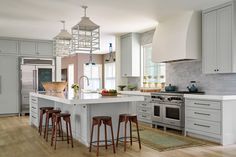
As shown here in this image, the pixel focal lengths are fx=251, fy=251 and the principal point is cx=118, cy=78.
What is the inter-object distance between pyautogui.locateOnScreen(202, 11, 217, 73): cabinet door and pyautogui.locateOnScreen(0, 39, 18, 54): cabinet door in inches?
252

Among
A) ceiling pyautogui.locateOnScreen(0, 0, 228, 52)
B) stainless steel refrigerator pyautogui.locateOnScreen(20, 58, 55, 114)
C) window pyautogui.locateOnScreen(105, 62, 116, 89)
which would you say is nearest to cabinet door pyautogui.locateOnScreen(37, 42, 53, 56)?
stainless steel refrigerator pyautogui.locateOnScreen(20, 58, 55, 114)

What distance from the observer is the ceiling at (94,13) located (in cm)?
494

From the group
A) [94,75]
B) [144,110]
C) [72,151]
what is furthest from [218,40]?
[94,75]

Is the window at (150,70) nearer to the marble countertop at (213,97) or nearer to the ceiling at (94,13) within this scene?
the ceiling at (94,13)

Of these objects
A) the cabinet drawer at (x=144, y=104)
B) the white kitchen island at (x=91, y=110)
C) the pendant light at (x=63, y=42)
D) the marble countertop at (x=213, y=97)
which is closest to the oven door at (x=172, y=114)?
the marble countertop at (x=213, y=97)

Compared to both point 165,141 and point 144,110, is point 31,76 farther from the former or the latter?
point 165,141

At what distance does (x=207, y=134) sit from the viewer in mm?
4820

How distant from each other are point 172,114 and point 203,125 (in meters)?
0.93

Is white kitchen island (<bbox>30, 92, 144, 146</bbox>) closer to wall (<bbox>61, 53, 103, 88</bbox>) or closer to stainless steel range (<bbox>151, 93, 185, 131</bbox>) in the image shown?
stainless steel range (<bbox>151, 93, 185, 131</bbox>)

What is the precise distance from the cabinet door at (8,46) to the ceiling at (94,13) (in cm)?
105

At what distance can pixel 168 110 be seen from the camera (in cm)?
584

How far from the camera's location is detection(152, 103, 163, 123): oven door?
6059 mm

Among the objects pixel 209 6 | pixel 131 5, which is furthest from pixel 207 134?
pixel 131 5

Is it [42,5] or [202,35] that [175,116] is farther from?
[42,5]
